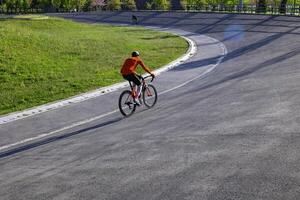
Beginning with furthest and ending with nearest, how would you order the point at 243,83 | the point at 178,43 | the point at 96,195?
the point at 178,43, the point at 243,83, the point at 96,195

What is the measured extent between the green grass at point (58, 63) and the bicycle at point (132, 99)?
4242 mm

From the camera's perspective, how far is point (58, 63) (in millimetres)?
24516

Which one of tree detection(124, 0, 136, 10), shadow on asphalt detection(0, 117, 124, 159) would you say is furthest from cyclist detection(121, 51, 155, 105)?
tree detection(124, 0, 136, 10)

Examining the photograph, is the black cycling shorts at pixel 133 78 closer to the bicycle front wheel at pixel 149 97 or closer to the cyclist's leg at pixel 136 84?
the cyclist's leg at pixel 136 84

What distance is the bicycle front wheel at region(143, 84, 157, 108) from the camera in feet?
51.1

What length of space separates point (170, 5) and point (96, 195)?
2934 inches

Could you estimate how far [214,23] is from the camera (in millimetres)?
51344

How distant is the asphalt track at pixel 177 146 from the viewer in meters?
7.88

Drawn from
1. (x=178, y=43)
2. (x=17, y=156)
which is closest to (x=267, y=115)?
(x=17, y=156)

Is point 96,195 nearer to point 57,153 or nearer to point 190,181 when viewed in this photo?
point 190,181

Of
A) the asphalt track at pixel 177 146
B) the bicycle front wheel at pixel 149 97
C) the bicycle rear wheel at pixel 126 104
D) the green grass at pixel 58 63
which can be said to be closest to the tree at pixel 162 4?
the green grass at pixel 58 63

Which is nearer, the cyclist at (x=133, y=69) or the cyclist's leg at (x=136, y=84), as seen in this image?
the cyclist at (x=133, y=69)

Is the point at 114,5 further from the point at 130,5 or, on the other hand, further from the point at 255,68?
the point at 255,68

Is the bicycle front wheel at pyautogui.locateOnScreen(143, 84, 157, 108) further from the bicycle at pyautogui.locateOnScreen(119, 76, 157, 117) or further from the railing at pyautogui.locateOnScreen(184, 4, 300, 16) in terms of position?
the railing at pyautogui.locateOnScreen(184, 4, 300, 16)
